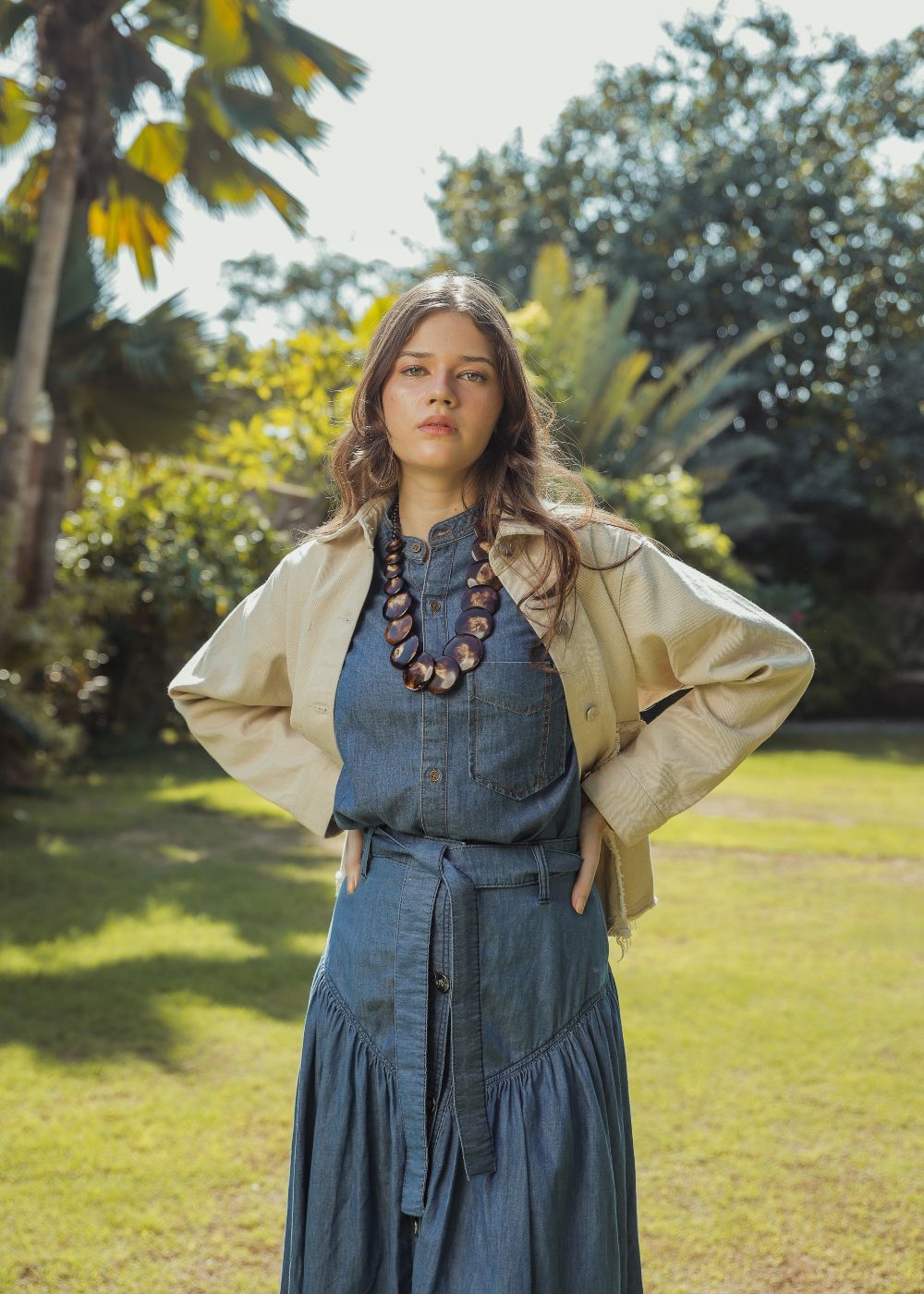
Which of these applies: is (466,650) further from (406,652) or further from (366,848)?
(366,848)

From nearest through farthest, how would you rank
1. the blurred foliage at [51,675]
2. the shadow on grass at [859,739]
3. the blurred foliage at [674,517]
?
1. the blurred foliage at [51,675]
2. the blurred foliage at [674,517]
3. the shadow on grass at [859,739]

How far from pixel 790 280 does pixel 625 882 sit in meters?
16.7

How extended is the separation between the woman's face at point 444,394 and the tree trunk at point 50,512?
7.73m

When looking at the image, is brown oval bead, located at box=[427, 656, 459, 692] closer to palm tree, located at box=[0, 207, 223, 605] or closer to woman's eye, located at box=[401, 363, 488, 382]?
woman's eye, located at box=[401, 363, 488, 382]

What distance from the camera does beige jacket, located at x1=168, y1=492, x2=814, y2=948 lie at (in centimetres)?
199

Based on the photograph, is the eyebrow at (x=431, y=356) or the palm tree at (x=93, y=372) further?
the palm tree at (x=93, y=372)

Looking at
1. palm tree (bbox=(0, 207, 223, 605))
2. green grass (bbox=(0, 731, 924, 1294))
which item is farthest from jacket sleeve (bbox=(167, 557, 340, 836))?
palm tree (bbox=(0, 207, 223, 605))

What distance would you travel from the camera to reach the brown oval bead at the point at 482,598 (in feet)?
6.62

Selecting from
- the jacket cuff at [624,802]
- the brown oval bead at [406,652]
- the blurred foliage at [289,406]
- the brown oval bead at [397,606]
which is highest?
the blurred foliage at [289,406]

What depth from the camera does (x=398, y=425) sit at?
2.06 meters

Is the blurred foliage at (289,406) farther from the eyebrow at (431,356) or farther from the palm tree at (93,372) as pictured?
the eyebrow at (431,356)

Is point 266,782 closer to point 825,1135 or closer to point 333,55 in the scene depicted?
point 825,1135

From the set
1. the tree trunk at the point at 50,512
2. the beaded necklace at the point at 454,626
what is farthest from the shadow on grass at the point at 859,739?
the beaded necklace at the point at 454,626

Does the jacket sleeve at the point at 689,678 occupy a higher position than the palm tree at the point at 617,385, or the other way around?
the palm tree at the point at 617,385
